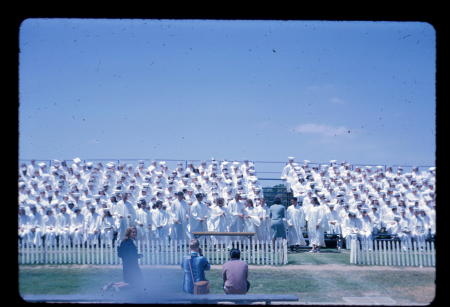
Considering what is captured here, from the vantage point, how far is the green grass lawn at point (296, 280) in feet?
28.8

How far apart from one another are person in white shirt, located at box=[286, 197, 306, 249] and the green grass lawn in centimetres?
259

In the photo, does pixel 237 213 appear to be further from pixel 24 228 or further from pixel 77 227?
pixel 24 228

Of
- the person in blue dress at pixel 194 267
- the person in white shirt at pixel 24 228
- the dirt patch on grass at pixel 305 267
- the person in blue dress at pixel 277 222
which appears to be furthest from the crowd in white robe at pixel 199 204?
the person in blue dress at pixel 194 267

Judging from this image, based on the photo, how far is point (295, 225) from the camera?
1546 cm

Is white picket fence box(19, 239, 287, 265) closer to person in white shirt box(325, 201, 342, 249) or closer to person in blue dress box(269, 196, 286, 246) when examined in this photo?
person in blue dress box(269, 196, 286, 246)

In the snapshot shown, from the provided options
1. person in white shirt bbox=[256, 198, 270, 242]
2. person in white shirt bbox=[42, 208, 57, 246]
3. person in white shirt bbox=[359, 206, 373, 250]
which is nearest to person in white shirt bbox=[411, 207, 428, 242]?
person in white shirt bbox=[359, 206, 373, 250]

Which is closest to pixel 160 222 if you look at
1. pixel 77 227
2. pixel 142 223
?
pixel 142 223

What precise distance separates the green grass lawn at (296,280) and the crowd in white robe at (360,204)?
2.80m

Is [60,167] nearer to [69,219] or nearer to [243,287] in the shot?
[69,219]

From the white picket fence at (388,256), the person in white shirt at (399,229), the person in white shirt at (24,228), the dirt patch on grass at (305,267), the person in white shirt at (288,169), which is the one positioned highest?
the person in white shirt at (288,169)

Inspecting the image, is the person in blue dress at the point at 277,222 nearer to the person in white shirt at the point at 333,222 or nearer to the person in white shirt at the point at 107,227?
the person in white shirt at the point at 333,222

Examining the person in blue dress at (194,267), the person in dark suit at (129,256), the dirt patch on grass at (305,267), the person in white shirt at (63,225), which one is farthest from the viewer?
the person in white shirt at (63,225)
